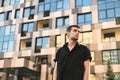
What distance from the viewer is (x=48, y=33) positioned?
34.0 meters

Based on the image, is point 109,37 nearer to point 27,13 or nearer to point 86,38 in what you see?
point 86,38

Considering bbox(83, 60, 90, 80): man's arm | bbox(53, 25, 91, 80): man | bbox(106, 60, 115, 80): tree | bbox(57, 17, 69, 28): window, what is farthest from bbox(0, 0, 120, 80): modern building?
bbox(83, 60, 90, 80): man's arm

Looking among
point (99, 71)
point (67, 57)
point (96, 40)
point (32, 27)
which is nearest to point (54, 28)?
point (32, 27)

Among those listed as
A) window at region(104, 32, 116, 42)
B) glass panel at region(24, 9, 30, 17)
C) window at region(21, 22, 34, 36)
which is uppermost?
glass panel at region(24, 9, 30, 17)

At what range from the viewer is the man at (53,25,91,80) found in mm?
4043

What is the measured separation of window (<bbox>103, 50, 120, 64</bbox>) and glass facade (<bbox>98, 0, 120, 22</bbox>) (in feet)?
14.8

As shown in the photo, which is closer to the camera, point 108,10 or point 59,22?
point 108,10

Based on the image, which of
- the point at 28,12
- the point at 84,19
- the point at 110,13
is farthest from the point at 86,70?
the point at 28,12

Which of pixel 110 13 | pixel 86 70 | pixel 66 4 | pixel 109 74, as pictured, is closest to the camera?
pixel 86 70

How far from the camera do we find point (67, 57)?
13.9ft

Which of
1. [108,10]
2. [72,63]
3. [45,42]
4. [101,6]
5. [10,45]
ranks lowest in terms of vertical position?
[72,63]

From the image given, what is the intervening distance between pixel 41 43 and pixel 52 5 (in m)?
6.38

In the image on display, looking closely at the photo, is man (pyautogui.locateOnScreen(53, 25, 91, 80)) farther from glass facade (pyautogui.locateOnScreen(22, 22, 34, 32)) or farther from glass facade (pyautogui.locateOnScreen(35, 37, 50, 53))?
glass facade (pyautogui.locateOnScreen(22, 22, 34, 32))

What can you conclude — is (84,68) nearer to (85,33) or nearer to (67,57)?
(67,57)
